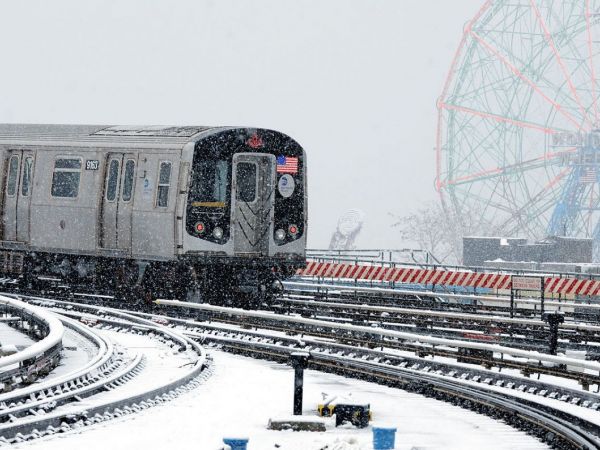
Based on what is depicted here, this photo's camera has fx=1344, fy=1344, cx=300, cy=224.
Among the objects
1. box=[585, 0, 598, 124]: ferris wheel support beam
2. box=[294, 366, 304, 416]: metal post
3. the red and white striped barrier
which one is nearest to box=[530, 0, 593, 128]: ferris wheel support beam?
box=[585, 0, 598, 124]: ferris wheel support beam

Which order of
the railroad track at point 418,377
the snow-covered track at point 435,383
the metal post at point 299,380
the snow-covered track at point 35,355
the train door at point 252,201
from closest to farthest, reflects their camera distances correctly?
the snow-covered track at point 435,383 < the railroad track at point 418,377 < the metal post at point 299,380 < the snow-covered track at point 35,355 < the train door at point 252,201

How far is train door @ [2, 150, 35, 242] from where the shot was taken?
2855cm

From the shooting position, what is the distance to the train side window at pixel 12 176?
28.9 meters

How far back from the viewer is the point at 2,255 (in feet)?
96.9

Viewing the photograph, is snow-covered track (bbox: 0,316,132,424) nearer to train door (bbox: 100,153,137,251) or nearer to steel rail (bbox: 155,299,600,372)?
steel rail (bbox: 155,299,600,372)

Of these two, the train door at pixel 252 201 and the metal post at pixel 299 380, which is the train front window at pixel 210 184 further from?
the metal post at pixel 299 380

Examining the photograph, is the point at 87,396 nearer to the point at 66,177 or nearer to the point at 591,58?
the point at 66,177

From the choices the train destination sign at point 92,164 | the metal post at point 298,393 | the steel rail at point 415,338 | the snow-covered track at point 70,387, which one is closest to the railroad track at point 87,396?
the snow-covered track at point 70,387

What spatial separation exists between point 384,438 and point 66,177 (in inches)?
707

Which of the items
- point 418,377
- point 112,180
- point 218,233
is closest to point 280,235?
point 218,233

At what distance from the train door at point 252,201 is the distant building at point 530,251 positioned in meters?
26.8

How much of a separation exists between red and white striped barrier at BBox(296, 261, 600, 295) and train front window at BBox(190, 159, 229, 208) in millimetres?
6815

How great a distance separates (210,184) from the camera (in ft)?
84.7

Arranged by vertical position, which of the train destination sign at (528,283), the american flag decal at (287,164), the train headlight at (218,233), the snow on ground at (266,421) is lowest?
the snow on ground at (266,421)
